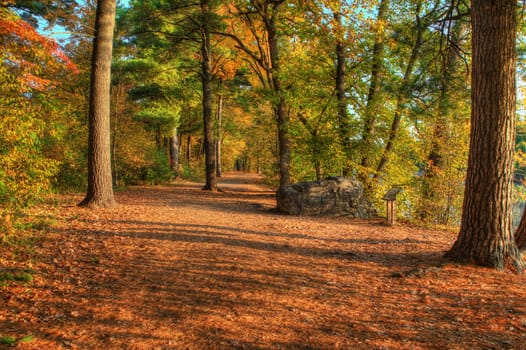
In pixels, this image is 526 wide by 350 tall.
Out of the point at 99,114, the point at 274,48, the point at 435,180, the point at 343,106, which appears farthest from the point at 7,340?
the point at 435,180

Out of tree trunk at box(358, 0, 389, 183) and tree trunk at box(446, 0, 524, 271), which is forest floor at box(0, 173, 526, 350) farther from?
tree trunk at box(358, 0, 389, 183)

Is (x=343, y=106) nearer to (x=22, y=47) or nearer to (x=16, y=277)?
(x=22, y=47)

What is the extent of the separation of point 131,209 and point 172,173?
10318 mm

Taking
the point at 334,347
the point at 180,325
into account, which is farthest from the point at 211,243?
the point at 334,347

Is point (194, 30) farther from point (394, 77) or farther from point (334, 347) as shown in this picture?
point (334, 347)

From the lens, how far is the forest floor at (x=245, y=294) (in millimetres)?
2984

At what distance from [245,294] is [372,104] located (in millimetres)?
10033

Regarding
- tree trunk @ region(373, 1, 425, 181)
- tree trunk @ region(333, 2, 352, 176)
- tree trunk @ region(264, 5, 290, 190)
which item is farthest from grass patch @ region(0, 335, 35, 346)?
tree trunk @ region(333, 2, 352, 176)

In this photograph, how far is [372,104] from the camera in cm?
1212

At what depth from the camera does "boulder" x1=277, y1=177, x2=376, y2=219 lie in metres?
9.89

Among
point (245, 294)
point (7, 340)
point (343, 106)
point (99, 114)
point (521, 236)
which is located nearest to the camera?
point (7, 340)

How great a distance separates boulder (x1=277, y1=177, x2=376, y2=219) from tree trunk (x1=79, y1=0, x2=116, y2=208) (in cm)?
488

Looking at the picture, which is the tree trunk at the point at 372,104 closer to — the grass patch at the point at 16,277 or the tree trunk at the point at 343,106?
the tree trunk at the point at 343,106

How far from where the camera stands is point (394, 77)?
41.1ft
